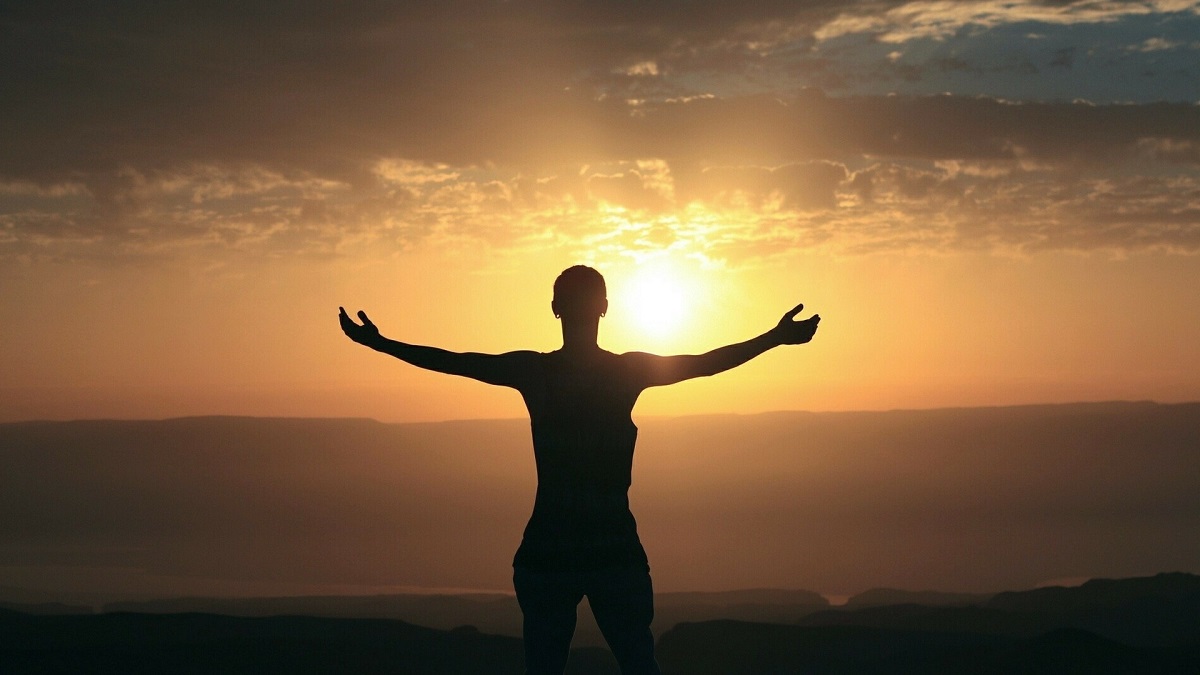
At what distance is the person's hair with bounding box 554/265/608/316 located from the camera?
26.0ft

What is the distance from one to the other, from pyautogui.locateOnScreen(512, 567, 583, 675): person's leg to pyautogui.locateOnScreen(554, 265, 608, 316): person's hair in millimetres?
1553

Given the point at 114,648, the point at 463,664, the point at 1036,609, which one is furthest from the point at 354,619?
the point at 1036,609

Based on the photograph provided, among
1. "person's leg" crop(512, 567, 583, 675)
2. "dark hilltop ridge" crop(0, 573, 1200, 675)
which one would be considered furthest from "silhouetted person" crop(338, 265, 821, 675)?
"dark hilltop ridge" crop(0, 573, 1200, 675)

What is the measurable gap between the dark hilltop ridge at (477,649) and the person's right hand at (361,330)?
1038 inches

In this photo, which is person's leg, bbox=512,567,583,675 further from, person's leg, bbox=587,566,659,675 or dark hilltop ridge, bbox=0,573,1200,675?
dark hilltop ridge, bbox=0,573,1200,675

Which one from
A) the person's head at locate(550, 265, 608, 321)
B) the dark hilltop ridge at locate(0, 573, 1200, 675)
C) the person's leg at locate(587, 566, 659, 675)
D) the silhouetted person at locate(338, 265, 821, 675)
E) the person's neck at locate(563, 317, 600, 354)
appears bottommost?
the dark hilltop ridge at locate(0, 573, 1200, 675)

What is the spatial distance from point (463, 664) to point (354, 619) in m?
8.48

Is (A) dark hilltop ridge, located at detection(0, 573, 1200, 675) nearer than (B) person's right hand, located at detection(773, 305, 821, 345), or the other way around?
(B) person's right hand, located at detection(773, 305, 821, 345)

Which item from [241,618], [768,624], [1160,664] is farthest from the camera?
[768,624]

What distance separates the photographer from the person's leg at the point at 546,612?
25.4ft

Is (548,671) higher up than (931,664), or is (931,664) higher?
(548,671)

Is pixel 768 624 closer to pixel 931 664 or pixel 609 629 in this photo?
pixel 931 664

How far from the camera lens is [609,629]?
306 inches

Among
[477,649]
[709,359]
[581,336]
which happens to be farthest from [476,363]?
[477,649]
